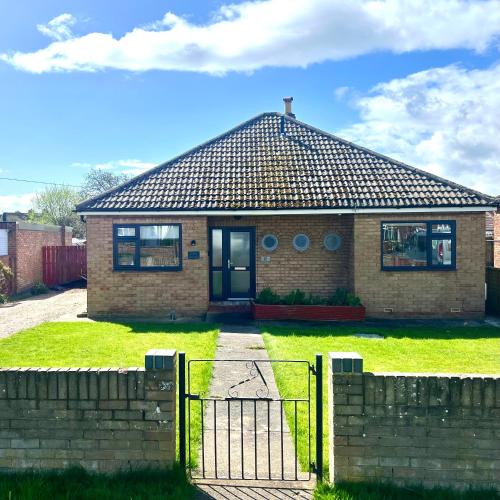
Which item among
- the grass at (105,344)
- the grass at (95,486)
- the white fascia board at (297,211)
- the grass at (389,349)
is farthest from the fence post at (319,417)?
the white fascia board at (297,211)

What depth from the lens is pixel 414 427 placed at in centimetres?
396

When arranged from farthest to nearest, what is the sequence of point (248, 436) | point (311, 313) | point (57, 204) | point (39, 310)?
point (57, 204)
point (39, 310)
point (311, 313)
point (248, 436)

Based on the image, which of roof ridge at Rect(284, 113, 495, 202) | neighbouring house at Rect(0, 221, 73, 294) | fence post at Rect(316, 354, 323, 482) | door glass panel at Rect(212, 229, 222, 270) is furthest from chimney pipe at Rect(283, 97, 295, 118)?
fence post at Rect(316, 354, 323, 482)

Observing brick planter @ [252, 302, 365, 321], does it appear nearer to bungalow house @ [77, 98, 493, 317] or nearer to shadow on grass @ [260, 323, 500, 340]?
shadow on grass @ [260, 323, 500, 340]

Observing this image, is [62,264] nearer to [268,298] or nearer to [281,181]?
[281,181]

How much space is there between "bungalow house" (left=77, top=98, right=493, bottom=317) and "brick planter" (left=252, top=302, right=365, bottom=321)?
0.69 metres

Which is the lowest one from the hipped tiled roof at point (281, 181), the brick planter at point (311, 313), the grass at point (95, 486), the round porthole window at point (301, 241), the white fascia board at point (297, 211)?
the grass at point (95, 486)

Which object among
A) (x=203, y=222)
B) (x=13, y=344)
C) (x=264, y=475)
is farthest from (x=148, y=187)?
(x=264, y=475)

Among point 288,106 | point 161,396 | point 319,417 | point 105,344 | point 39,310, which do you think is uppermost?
point 288,106

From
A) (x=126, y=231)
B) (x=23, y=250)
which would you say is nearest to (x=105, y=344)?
(x=126, y=231)

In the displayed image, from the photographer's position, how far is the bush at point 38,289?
65.8ft

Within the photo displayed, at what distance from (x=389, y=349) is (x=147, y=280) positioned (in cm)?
690

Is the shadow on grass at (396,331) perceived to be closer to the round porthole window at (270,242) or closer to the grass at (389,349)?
the grass at (389,349)

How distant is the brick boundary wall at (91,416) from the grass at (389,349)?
1805 millimetres
